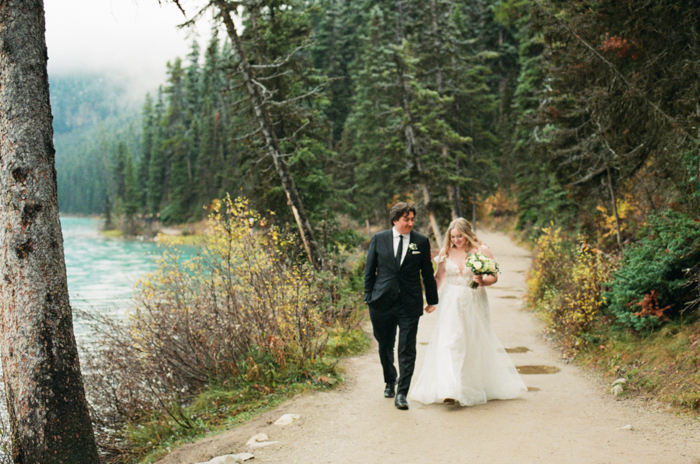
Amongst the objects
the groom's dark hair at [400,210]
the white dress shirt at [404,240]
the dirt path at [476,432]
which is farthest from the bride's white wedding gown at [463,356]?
the groom's dark hair at [400,210]

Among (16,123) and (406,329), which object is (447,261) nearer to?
(406,329)

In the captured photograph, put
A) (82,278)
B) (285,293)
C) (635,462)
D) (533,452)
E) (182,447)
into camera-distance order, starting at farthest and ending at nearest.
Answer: (82,278), (285,293), (182,447), (533,452), (635,462)

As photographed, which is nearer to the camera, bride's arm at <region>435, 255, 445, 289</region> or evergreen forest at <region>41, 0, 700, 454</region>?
bride's arm at <region>435, 255, 445, 289</region>

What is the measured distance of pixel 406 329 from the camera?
558 cm

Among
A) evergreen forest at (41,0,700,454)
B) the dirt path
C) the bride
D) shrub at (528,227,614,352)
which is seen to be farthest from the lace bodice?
shrub at (528,227,614,352)

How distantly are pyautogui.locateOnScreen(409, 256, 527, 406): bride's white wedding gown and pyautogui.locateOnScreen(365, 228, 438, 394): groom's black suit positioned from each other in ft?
0.97

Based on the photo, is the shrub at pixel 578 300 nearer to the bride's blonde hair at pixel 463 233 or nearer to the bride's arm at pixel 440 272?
the bride's blonde hair at pixel 463 233

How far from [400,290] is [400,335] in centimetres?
48

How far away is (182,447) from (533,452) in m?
3.46

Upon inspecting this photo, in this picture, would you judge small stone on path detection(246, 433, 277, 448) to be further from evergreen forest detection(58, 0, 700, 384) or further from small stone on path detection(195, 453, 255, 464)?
evergreen forest detection(58, 0, 700, 384)

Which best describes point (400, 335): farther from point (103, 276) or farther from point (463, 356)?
point (103, 276)

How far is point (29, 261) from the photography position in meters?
4.20

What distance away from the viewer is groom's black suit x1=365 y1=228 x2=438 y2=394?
5582 millimetres

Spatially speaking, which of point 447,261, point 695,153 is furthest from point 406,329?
point 695,153
